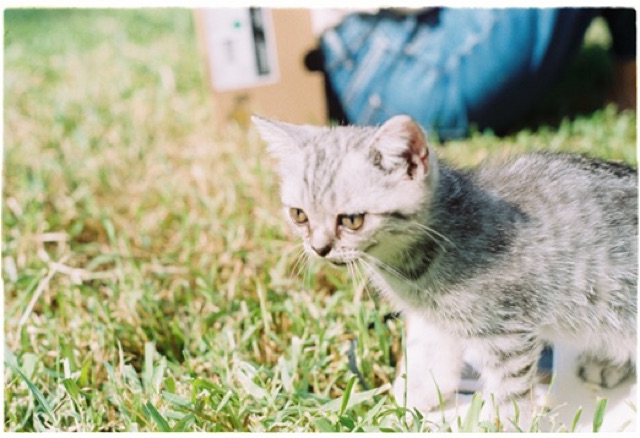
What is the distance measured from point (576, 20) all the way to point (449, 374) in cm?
167

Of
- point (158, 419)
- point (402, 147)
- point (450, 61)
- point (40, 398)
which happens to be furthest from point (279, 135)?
point (450, 61)

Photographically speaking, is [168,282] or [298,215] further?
[168,282]

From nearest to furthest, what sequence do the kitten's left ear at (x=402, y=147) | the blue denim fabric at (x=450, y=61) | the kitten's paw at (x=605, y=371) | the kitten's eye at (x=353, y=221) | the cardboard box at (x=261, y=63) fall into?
the kitten's left ear at (x=402, y=147) < the kitten's eye at (x=353, y=221) < the kitten's paw at (x=605, y=371) < the blue denim fabric at (x=450, y=61) < the cardboard box at (x=261, y=63)

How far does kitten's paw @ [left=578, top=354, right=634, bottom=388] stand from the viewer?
1.50 metres

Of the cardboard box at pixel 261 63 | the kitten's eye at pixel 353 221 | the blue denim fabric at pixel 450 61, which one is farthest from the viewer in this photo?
the cardboard box at pixel 261 63

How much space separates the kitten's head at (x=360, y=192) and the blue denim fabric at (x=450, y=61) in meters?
1.30

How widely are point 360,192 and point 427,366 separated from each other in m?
0.51

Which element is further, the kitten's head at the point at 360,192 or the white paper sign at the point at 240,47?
the white paper sign at the point at 240,47

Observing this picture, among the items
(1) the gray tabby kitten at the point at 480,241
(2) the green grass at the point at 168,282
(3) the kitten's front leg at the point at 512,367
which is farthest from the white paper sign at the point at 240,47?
(3) the kitten's front leg at the point at 512,367

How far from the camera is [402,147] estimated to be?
4.00ft

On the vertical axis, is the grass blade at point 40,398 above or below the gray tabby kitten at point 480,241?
below

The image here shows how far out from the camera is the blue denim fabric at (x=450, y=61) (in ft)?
8.13

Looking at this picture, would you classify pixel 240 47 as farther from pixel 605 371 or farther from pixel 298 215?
pixel 605 371

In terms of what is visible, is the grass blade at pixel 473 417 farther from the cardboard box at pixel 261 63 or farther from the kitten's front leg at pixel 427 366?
the cardboard box at pixel 261 63
